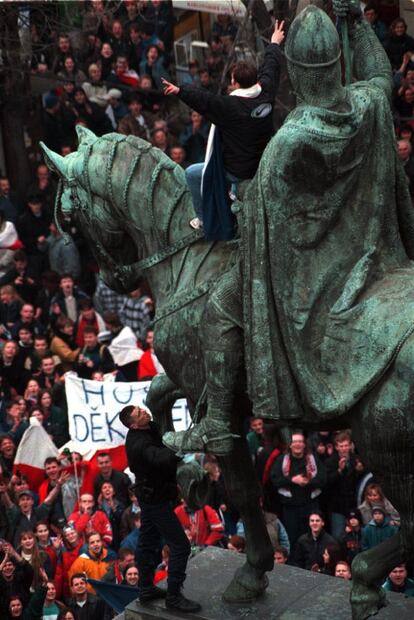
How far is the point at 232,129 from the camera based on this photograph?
46.2ft

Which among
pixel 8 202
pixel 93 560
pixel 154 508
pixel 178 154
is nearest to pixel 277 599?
pixel 154 508

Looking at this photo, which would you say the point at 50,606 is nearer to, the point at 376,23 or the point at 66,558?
the point at 66,558

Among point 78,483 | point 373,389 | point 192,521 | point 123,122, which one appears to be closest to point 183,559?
point 373,389

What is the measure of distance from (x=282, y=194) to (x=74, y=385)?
827 cm

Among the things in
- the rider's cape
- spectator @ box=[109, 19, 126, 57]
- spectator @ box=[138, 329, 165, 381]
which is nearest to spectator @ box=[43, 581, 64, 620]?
the rider's cape

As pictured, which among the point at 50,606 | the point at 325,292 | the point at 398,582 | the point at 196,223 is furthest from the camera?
the point at 50,606

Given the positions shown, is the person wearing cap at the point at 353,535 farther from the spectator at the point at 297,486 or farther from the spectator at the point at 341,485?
the spectator at the point at 297,486

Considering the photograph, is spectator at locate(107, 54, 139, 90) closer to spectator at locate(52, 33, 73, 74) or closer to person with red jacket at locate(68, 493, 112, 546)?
spectator at locate(52, 33, 73, 74)

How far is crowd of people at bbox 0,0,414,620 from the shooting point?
1834 centimetres

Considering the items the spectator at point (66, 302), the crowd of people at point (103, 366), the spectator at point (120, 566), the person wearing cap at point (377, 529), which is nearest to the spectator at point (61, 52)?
the crowd of people at point (103, 366)

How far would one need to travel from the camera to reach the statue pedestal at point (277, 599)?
14.8 metres

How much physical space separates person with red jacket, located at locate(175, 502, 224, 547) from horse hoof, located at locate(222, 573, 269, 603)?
10.6 ft

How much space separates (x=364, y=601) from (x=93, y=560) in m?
4.91

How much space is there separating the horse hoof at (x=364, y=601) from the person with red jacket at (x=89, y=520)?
5246mm
